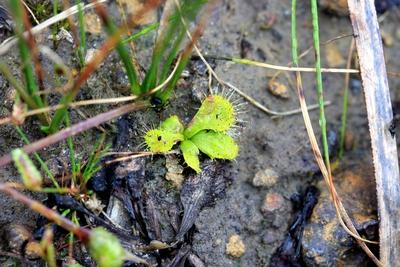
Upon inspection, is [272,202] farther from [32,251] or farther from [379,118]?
[32,251]

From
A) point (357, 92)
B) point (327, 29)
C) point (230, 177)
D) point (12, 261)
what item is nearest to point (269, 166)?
point (230, 177)

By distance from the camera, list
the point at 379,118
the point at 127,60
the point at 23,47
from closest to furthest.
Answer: the point at 23,47
the point at 127,60
the point at 379,118

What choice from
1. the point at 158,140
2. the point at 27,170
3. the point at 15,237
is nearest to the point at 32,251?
the point at 15,237

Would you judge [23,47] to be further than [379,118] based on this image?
No

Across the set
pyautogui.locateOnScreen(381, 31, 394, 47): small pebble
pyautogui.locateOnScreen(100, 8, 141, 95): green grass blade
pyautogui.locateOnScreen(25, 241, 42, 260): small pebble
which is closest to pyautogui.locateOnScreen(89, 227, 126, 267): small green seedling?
pyautogui.locateOnScreen(25, 241, 42, 260): small pebble

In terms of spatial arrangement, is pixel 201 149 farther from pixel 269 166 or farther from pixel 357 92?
pixel 357 92

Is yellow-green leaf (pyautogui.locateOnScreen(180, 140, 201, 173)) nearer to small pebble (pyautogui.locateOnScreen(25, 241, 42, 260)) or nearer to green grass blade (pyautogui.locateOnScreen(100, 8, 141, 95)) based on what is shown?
green grass blade (pyautogui.locateOnScreen(100, 8, 141, 95))

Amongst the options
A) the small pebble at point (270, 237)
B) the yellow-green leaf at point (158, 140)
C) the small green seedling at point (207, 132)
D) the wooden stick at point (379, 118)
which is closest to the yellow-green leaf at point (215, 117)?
the small green seedling at point (207, 132)
